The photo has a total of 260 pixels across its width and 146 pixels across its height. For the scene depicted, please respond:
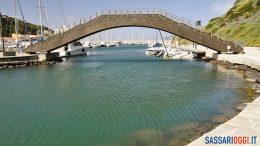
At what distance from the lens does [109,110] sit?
23.0 metres

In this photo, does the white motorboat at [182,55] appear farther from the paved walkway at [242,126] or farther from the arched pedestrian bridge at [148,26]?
the paved walkway at [242,126]

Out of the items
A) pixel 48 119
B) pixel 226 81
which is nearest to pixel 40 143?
pixel 48 119

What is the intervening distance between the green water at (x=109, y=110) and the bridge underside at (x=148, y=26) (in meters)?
23.6

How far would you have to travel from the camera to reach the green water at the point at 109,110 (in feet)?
56.4

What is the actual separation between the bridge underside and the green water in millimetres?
23632

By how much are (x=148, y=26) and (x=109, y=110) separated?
4044cm

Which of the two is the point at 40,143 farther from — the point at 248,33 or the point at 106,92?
the point at 248,33

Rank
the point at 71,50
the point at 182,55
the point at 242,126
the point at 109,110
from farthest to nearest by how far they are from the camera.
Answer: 1. the point at 71,50
2. the point at 182,55
3. the point at 109,110
4. the point at 242,126

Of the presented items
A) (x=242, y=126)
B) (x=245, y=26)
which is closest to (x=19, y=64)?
(x=242, y=126)

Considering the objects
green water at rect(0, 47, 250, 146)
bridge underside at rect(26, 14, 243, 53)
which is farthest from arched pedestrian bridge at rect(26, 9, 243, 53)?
green water at rect(0, 47, 250, 146)

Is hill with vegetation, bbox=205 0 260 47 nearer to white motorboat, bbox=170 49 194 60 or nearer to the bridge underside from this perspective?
white motorboat, bbox=170 49 194 60

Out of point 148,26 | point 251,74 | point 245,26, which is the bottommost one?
point 251,74

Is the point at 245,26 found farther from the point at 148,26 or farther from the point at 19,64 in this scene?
the point at 19,64

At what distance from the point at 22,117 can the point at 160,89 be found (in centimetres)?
1434
